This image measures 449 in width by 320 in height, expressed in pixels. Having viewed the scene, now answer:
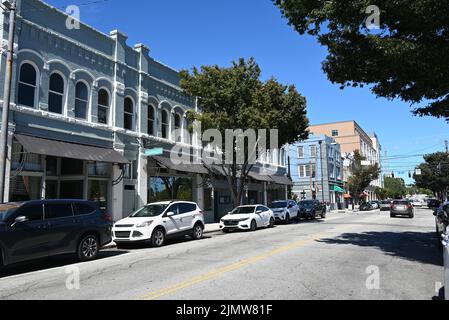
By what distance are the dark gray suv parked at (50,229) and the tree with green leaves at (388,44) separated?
26.6 feet

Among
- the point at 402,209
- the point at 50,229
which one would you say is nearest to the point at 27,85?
the point at 50,229

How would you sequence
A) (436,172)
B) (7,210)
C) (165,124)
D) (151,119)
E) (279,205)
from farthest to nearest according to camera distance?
1. (436,172)
2. (279,205)
3. (165,124)
4. (151,119)
5. (7,210)

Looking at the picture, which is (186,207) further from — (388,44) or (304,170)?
(304,170)

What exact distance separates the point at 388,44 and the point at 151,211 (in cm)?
987

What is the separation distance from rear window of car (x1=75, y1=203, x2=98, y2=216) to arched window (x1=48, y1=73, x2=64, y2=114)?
7.46 meters

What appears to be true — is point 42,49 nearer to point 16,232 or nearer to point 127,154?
point 127,154

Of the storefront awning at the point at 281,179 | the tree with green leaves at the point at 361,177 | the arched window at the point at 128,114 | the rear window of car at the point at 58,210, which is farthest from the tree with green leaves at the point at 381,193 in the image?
the rear window of car at the point at 58,210

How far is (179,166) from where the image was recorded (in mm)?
23156

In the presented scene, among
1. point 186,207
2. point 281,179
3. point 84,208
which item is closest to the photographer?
point 84,208

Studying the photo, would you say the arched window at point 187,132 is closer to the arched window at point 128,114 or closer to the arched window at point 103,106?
the arched window at point 128,114

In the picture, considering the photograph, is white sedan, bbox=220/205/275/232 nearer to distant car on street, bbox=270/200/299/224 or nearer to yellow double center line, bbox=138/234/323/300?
distant car on street, bbox=270/200/299/224

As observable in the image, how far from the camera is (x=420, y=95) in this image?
1112cm

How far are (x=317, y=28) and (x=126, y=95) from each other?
12727mm

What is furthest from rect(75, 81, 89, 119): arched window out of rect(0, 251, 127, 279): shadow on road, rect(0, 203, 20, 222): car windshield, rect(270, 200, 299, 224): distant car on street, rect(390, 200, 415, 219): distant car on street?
rect(390, 200, 415, 219): distant car on street
